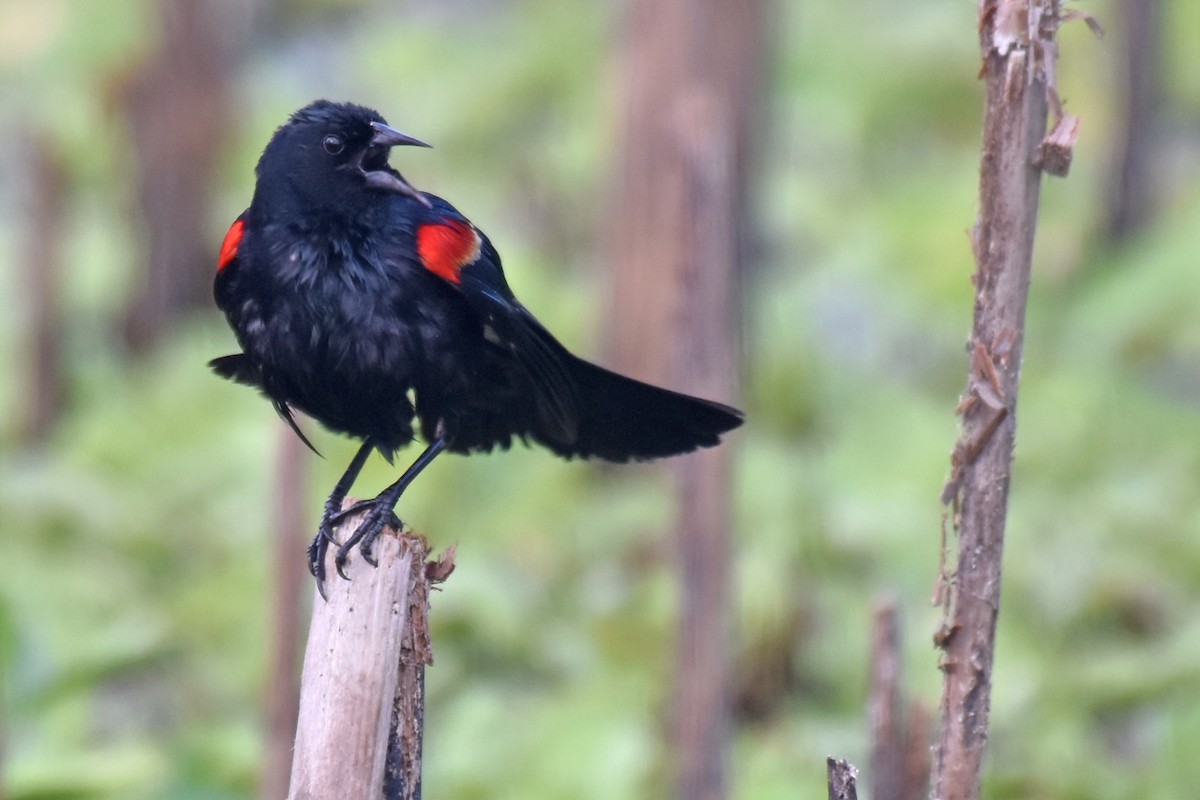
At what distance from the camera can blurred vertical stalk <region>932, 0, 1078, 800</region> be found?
1.85 m

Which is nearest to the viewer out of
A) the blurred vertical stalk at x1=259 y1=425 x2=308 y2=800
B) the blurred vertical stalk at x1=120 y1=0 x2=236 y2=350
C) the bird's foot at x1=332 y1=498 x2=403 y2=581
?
the bird's foot at x1=332 y1=498 x2=403 y2=581

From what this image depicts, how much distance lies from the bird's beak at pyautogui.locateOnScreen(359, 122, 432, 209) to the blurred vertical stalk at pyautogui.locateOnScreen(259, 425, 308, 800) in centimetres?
124

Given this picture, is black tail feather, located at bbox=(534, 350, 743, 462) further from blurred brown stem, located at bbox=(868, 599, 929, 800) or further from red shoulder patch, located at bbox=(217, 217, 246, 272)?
red shoulder patch, located at bbox=(217, 217, 246, 272)

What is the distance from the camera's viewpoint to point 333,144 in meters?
2.60

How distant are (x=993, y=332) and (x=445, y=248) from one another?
0.98 meters

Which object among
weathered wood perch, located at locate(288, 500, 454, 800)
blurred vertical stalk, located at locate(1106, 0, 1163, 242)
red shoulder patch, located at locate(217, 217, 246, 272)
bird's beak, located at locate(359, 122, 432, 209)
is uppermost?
blurred vertical stalk, located at locate(1106, 0, 1163, 242)

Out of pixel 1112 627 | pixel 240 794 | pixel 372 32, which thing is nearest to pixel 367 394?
pixel 240 794

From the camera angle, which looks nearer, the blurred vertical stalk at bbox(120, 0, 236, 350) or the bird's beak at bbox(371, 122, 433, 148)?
the bird's beak at bbox(371, 122, 433, 148)

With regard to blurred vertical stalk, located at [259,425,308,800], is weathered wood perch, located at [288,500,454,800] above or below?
below

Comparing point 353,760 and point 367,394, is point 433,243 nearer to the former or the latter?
point 367,394

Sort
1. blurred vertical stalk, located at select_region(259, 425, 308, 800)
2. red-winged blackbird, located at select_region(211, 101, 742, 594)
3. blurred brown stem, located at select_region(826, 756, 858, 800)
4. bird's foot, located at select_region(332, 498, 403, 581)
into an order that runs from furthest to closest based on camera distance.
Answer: blurred vertical stalk, located at select_region(259, 425, 308, 800)
red-winged blackbird, located at select_region(211, 101, 742, 594)
bird's foot, located at select_region(332, 498, 403, 581)
blurred brown stem, located at select_region(826, 756, 858, 800)

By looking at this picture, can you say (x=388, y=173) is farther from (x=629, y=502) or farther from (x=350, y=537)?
(x=629, y=502)

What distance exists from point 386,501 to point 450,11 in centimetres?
1281

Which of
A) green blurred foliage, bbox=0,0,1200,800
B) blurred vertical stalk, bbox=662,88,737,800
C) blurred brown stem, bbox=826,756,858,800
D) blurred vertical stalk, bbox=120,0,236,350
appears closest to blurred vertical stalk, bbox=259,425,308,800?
green blurred foliage, bbox=0,0,1200,800
